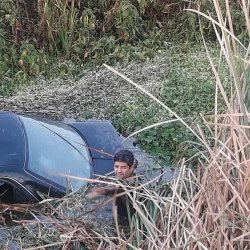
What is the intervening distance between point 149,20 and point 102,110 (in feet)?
10.4

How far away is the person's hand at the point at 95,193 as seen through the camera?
10.7 feet

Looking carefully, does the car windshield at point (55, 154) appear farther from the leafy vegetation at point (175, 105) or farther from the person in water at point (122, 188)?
the leafy vegetation at point (175, 105)

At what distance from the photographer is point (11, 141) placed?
4.32 metres

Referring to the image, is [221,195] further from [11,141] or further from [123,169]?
[11,141]

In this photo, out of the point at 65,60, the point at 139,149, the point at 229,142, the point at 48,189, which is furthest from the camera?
the point at 65,60

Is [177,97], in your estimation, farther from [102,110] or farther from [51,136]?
[51,136]

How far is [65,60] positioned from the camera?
26.4ft

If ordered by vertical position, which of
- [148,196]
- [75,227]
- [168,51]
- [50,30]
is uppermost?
[148,196]

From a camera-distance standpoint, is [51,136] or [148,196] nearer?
[148,196]

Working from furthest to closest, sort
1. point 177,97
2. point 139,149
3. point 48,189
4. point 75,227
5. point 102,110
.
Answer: point 177,97, point 102,110, point 139,149, point 48,189, point 75,227

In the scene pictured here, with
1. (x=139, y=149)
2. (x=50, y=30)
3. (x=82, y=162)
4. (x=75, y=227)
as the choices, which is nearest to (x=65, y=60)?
(x=50, y=30)

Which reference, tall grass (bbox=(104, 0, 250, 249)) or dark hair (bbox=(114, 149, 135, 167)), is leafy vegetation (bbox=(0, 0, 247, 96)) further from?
tall grass (bbox=(104, 0, 250, 249))

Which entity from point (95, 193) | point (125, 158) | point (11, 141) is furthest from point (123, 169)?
point (11, 141)

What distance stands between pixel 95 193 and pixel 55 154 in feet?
3.62
